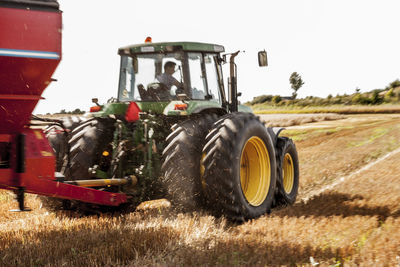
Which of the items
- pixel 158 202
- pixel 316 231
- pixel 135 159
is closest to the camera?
pixel 316 231

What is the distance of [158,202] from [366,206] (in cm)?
298

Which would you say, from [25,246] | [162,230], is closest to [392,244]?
[162,230]

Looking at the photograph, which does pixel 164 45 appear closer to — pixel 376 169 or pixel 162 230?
pixel 162 230

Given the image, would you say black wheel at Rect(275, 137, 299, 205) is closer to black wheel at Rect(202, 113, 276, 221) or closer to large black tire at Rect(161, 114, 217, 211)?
black wheel at Rect(202, 113, 276, 221)

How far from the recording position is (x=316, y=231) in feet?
14.7

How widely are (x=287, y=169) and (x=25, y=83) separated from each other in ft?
15.4

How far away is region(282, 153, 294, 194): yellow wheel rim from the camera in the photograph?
7.04 meters

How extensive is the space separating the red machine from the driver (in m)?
2.16

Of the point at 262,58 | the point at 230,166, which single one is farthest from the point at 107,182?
the point at 262,58

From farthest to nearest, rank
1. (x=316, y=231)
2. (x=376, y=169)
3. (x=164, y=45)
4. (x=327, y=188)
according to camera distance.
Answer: (x=376, y=169) → (x=327, y=188) → (x=164, y=45) → (x=316, y=231)

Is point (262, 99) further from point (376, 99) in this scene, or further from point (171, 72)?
point (171, 72)

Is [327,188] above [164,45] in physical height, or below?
below

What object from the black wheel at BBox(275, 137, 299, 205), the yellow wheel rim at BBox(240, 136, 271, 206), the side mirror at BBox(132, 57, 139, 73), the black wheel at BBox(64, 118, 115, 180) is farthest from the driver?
the black wheel at BBox(275, 137, 299, 205)

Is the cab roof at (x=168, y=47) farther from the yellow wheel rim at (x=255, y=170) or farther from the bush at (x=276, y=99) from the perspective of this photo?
the bush at (x=276, y=99)
